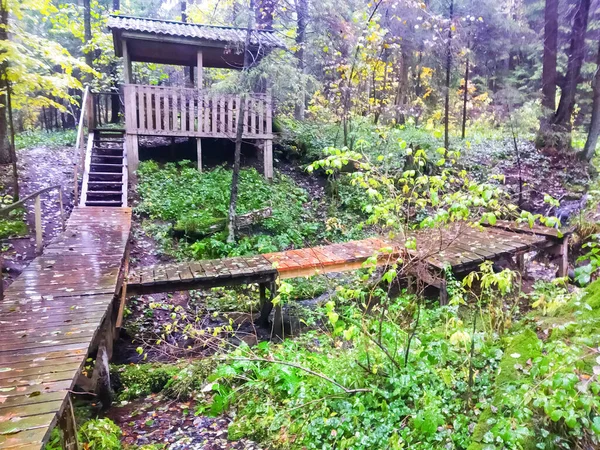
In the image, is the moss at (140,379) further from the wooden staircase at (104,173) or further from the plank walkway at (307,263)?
the wooden staircase at (104,173)

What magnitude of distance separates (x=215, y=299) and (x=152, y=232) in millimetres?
2549

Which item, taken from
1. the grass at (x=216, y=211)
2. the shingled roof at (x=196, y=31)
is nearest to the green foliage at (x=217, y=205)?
the grass at (x=216, y=211)

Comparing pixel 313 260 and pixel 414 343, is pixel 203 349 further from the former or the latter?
pixel 414 343

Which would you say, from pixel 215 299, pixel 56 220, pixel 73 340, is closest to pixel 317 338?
pixel 215 299

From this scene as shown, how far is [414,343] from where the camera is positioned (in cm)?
420

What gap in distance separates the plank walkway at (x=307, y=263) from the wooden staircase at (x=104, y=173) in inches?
154

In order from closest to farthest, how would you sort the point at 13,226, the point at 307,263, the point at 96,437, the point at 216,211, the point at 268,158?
the point at 96,437
the point at 307,263
the point at 13,226
the point at 216,211
the point at 268,158

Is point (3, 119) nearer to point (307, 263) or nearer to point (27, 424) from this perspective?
point (307, 263)

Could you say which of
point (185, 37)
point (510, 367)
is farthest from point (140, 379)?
point (185, 37)

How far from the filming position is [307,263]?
625cm

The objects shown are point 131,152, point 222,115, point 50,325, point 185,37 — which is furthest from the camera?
point 222,115

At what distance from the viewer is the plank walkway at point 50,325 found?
2594 millimetres

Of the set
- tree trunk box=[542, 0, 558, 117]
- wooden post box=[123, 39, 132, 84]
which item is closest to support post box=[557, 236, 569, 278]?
tree trunk box=[542, 0, 558, 117]

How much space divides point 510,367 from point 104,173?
9.90 metres
